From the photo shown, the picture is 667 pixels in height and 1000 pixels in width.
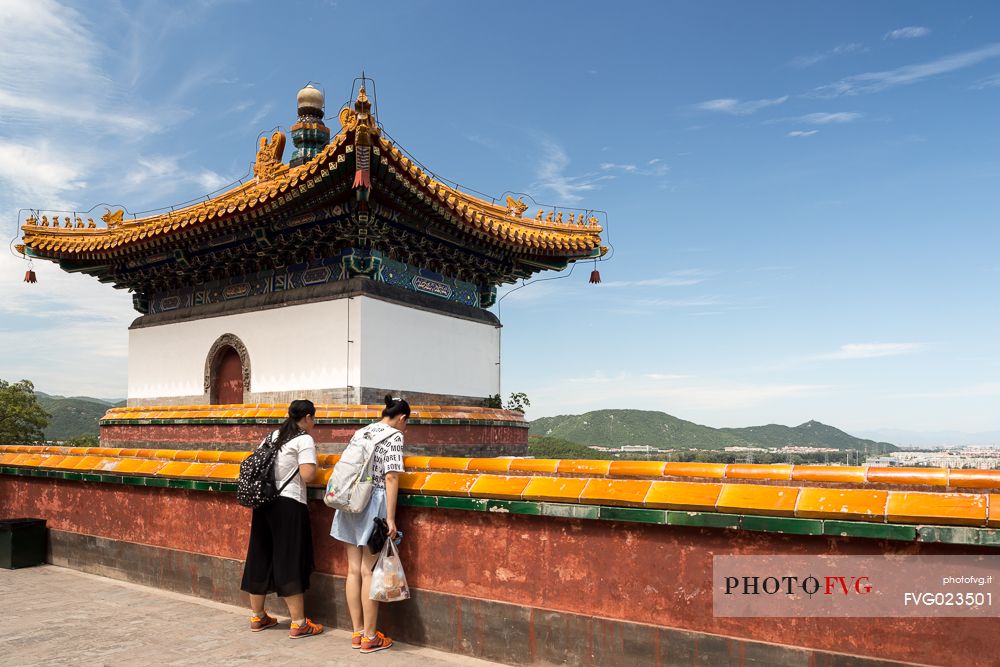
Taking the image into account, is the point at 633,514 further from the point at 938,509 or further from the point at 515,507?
the point at 938,509

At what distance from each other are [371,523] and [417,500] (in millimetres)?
399

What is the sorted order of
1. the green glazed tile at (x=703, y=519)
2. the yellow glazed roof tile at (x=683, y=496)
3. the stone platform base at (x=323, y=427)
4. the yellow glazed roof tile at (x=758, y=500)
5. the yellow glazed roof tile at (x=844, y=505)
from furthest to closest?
1. the stone platform base at (x=323, y=427)
2. the yellow glazed roof tile at (x=683, y=496)
3. the green glazed tile at (x=703, y=519)
4. the yellow glazed roof tile at (x=758, y=500)
5. the yellow glazed roof tile at (x=844, y=505)

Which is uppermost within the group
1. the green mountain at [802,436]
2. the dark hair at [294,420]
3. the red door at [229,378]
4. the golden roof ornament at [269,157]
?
the golden roof ornament at [269,157]

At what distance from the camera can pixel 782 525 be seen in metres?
4.36

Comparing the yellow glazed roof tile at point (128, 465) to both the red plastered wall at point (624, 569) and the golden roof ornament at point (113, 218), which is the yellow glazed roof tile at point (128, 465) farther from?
the golden roof ornament at point (113, 218)

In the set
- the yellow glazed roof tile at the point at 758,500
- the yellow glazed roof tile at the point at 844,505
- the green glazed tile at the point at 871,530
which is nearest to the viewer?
the green glazed tile at the point at 871,530

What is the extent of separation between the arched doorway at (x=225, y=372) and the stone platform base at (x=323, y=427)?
69 centimetres

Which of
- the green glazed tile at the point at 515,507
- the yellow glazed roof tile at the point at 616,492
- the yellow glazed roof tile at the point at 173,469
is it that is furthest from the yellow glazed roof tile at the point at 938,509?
the yellow glazed roof tile at the point at 173,469

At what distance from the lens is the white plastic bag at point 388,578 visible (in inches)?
219

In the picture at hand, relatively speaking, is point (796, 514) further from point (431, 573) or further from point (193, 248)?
point (193, 248)

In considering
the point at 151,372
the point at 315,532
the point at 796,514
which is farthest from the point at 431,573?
the point at 151,372

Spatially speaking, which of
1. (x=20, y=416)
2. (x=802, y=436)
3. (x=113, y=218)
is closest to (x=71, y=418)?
(x=20, y=416)

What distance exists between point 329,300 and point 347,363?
1189 millimetres

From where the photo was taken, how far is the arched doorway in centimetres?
1412
